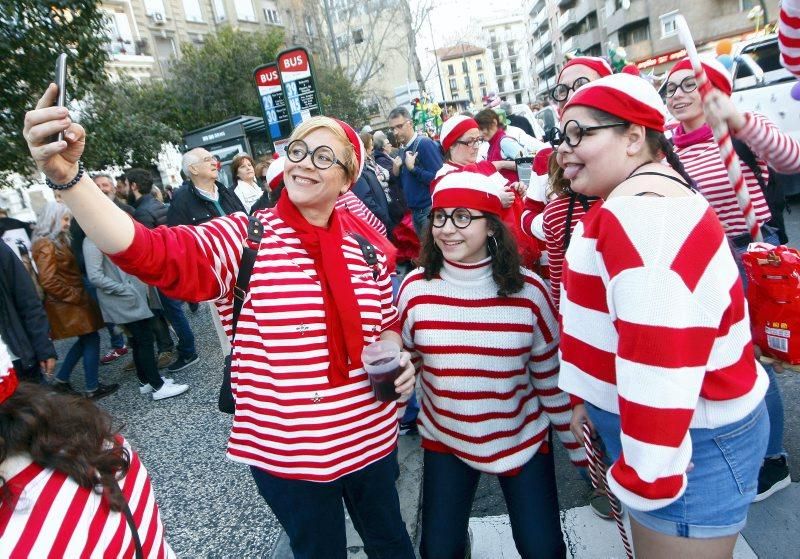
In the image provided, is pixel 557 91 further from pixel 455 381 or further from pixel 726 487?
pixel 726 487

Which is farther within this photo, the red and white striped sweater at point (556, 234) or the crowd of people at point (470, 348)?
the red and white striped sweater at point (556, 234)

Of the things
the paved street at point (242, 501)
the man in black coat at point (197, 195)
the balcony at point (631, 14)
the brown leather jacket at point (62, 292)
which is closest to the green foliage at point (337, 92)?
the brown leather jacket at point (62, 292)

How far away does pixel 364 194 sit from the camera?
5.22m

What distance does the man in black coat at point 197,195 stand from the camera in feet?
14.3

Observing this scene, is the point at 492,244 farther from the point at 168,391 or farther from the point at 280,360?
the point at 168,391

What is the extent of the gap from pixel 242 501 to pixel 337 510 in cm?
160

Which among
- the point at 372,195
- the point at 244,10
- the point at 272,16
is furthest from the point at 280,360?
the point at 272,16

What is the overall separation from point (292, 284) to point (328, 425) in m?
0.47

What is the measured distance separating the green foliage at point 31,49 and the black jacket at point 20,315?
236 centimetres

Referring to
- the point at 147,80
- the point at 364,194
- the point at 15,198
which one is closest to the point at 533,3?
the point at 147,80

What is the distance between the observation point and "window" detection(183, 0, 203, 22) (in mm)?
29798

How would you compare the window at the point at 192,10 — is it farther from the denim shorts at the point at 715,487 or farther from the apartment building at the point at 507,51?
the apartment building at the point at 507,51

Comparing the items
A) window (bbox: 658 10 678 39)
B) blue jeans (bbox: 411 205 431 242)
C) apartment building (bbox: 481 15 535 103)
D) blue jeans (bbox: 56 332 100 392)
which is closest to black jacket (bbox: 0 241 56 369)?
blue jeans (bbox: 56 332 100 392)

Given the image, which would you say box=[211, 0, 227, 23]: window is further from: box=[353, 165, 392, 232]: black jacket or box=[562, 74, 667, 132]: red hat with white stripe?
box=[562, 74, 667, 132]: red hat with white stripe
